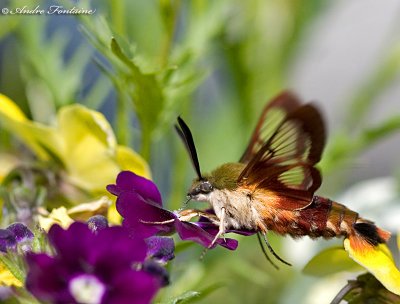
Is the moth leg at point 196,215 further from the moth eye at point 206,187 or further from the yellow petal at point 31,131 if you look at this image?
the yellow petal at point 31,131

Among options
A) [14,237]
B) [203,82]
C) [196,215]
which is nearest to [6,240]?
[14,237]

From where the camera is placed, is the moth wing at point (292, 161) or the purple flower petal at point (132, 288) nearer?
the purple flower petal at point (132, 288)

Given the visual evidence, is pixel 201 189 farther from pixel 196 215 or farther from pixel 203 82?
pixel 203 82

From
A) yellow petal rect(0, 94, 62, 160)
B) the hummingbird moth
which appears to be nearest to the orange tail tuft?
the hummingbird moth

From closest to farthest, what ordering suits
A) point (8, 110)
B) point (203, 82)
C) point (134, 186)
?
1. point (134, 186)
2. point (8, 110)
3. point (203, 82)

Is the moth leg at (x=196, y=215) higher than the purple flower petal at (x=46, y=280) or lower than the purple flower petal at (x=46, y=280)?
higher

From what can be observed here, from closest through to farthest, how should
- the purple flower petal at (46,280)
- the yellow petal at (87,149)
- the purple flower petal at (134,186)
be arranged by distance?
the purple flower petal at (46,280)
the purple flower petal at (134,186)
the yellow petal at (87,149)

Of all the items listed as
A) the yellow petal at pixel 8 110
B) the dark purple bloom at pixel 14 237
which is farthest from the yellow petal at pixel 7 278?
the yellow petal at pixel 8 110
